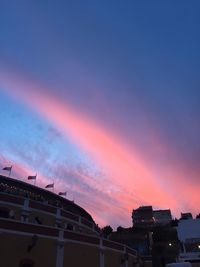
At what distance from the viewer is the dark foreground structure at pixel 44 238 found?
77.9 feet

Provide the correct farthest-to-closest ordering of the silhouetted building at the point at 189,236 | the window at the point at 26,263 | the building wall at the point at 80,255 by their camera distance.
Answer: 1. the silhouetted building at the point at 189,236
2. the building wall at the point at 80,255
3. the window at the point at 26,263

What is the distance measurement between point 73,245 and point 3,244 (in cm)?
744

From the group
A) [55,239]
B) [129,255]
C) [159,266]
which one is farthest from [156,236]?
[55,239]

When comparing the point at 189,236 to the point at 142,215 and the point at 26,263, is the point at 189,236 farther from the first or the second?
the point at 26,263

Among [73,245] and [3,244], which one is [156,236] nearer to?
[73,245]

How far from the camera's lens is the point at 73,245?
28.7 metres

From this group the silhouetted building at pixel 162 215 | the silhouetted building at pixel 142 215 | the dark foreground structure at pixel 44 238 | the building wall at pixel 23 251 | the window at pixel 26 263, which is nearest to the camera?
the building wall at pixel 23 251

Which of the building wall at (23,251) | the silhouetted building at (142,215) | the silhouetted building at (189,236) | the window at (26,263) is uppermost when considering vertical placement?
the silhouetted building at (142,215)

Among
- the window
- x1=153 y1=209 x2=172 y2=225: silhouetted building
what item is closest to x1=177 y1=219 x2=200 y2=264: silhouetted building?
the window

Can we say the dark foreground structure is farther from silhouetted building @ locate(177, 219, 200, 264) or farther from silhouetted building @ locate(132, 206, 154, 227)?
silhouetted building @ locate(132, 206, 154, 227)

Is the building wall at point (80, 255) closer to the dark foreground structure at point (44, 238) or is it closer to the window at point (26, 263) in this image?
the dark foreground structure at point (44, 238)

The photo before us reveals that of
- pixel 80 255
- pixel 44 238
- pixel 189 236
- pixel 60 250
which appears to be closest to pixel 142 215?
pixel 189 236

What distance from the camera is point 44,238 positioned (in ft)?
Result: 84.8

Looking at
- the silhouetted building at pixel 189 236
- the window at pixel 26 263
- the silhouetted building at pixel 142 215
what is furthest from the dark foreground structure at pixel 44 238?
the silhouetted building at pixel 142 215
